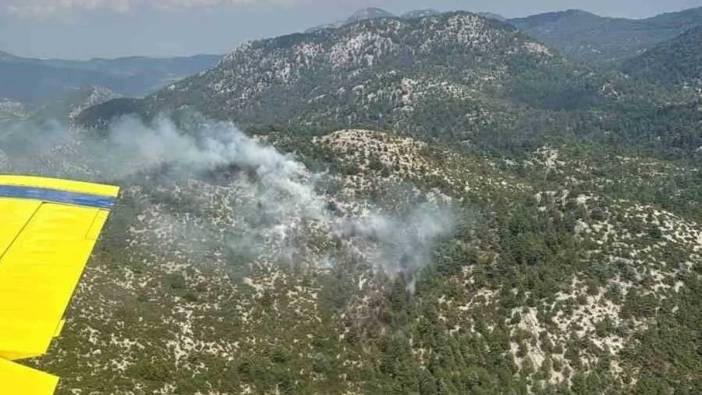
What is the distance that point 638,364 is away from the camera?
3501 inches

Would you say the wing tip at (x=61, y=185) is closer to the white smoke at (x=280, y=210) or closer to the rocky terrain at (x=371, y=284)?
the rocky terrain at (x=371, y=284)

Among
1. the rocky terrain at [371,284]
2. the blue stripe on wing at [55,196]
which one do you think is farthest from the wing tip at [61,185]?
the rocky terrain at [371,284]

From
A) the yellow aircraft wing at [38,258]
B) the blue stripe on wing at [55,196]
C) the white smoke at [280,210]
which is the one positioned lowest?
the yellow aircraft wing at [38,258]

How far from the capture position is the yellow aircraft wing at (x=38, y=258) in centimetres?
3938

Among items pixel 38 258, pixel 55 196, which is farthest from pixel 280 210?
pixel 38 258

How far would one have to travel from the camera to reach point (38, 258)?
173 ft

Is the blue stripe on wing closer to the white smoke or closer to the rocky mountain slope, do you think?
the rocky mountain slope

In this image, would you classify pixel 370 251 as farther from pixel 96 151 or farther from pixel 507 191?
pixel 96 151

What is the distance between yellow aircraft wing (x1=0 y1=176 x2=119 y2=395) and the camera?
3938 cm

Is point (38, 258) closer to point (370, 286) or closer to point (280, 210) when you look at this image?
point (370, 286)

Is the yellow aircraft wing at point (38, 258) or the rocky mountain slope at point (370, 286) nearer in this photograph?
the yellow aircraft wing at point (38, 258)

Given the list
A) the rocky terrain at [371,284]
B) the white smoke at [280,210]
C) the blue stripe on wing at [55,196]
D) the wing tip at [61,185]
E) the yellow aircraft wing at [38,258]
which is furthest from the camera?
the white smoke at [280,210]

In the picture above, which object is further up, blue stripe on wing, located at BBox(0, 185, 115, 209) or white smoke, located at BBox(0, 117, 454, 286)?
white smoke, located at BBox(0, 117, 454, 286)

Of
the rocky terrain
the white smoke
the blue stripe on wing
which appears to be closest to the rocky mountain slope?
the rocky terrain
